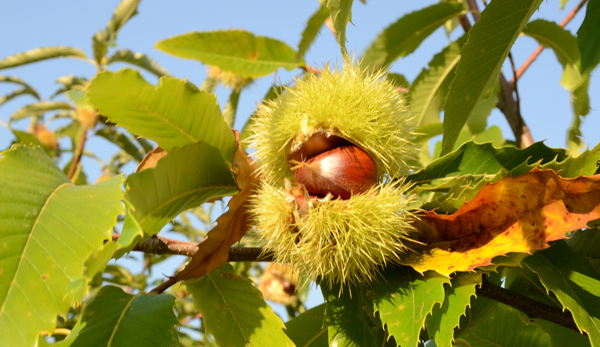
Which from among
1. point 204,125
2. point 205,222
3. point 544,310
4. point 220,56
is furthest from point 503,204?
point 205,222

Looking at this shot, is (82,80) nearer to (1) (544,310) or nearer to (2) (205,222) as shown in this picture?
(2) (205,222)

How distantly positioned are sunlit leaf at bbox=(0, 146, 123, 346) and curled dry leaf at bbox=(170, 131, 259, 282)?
0.69ft

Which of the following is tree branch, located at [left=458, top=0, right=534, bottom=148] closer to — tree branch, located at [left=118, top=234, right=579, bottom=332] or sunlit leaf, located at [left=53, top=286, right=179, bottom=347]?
tree branch, located at [left=118, top=234, right=579, bottom=332]

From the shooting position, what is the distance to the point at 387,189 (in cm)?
75

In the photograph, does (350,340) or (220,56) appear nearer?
(350,340)

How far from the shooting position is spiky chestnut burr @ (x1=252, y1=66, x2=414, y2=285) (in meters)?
0.72

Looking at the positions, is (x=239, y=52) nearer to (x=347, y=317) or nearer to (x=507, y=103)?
(x=507, y=103)

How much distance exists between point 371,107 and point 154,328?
53cm

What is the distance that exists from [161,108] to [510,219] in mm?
601

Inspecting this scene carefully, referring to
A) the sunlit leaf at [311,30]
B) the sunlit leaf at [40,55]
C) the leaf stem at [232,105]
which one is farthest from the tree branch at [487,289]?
the sunlit leaf at [40,55]

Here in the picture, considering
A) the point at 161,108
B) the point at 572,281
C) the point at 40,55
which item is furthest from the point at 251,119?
the point at 40,55

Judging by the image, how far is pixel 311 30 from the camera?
1.61m

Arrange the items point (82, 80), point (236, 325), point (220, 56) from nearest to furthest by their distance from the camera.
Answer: point (236, 325), point (220, 56), point (82, 80)

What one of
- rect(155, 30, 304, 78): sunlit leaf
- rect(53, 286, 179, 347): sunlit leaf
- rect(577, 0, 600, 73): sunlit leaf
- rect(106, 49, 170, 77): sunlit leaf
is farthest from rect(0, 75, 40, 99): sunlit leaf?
rect(577, 0, 600, 73): sunlit leaf
